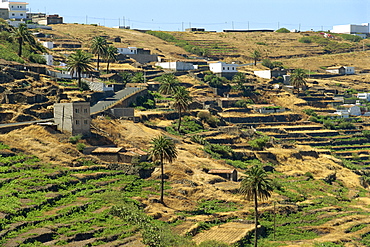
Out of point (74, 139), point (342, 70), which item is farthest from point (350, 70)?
point (74, 139)

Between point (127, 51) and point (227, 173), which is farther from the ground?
point (127, 51)

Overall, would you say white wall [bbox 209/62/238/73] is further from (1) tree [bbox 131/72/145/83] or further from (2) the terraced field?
(2) the terraced field

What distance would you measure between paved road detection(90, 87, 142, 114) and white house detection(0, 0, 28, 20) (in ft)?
221

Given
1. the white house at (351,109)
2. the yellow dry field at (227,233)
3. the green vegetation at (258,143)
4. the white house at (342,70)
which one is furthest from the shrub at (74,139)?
the white house at (342,70)

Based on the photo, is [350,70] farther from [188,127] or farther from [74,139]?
[74,139]

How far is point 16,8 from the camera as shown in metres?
186

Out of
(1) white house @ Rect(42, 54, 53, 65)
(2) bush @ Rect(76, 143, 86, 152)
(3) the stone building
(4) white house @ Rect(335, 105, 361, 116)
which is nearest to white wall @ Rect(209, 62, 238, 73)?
(4) white house @ Rect(335, 105, 361, 116)

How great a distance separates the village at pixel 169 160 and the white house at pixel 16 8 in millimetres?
18199

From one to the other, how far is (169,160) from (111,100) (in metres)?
39.4

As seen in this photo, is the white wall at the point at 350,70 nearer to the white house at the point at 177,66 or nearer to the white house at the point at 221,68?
the white house at the point at 221,68

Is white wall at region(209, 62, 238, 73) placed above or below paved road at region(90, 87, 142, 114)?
above

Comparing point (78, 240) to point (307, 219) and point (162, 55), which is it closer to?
point (307, 219)

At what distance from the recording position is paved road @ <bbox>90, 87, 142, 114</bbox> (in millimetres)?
110438

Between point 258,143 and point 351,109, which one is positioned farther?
point 351,109
